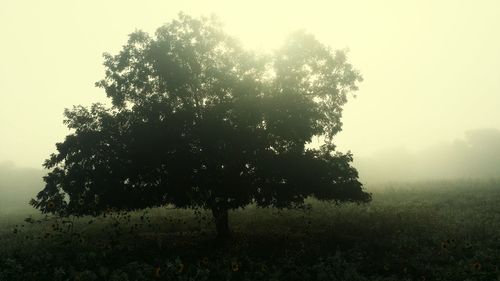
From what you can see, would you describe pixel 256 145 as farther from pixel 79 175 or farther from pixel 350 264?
pixel 79 175

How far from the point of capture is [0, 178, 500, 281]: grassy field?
16.6m

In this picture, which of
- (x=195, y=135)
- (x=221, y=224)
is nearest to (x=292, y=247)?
(x=221, y=224)

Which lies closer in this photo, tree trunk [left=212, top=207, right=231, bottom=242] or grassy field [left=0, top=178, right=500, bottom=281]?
grassy field [left=0, top=178, right=500, bottom=281]

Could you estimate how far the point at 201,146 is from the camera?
21.3 meters

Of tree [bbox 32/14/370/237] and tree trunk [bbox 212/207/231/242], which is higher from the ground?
tree [bbox 32/14/370/237]

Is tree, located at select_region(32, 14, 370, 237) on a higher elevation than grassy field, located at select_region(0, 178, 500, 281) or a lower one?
higher

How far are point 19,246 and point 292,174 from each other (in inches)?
535

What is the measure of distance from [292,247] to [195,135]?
692 cm

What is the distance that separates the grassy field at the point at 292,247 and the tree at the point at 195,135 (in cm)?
204

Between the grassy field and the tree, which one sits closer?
the grassy field

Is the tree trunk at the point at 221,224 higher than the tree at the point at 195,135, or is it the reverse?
the tree at the point at 195,135

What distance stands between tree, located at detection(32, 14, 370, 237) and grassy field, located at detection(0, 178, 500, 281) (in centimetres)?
204

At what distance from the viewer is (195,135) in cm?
2114

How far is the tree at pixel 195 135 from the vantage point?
2097 cm
